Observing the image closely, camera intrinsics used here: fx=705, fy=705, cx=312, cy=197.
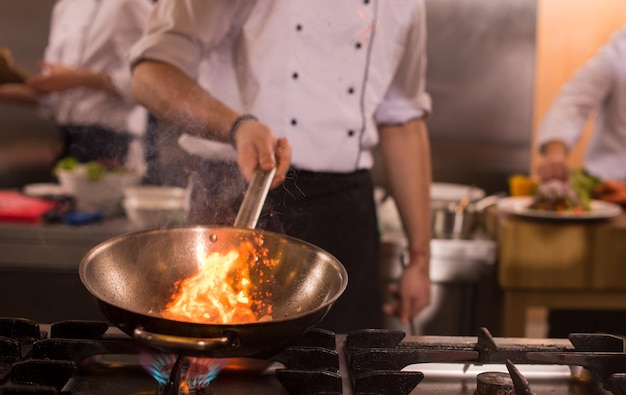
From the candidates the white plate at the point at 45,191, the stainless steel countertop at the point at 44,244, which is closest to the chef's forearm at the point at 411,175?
the stainless steel countertop at the point at 44,244

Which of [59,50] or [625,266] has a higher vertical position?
[59,50]

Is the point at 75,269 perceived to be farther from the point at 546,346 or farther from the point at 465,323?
the point at 546,346

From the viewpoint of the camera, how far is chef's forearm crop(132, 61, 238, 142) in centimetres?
131

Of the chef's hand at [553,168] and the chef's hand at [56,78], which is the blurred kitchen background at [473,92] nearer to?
the chef's hand at [553,168]

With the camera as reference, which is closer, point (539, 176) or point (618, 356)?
point (618, 356)

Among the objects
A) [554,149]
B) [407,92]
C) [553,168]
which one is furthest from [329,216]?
[554,149]

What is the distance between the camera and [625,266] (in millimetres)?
2131

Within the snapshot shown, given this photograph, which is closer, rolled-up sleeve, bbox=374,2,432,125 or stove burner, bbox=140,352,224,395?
stove burner, bbox=140,352,224,395

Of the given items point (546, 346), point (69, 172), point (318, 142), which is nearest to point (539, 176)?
point (318, 142)

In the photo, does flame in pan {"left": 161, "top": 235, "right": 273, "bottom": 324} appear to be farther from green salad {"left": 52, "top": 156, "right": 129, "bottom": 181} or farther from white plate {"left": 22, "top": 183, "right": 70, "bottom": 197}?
white plate {"left": 22, "top": 183, "right": 70, "bottom": 197}

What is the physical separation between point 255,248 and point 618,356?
547 mm

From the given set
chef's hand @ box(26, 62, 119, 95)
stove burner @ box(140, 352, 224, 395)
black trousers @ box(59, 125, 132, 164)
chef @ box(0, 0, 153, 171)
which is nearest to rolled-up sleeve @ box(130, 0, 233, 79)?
chef @ box(0, 0, 153, 171)

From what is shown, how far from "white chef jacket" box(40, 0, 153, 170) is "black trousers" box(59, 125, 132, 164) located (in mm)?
46

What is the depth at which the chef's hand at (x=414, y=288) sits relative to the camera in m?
1.63
